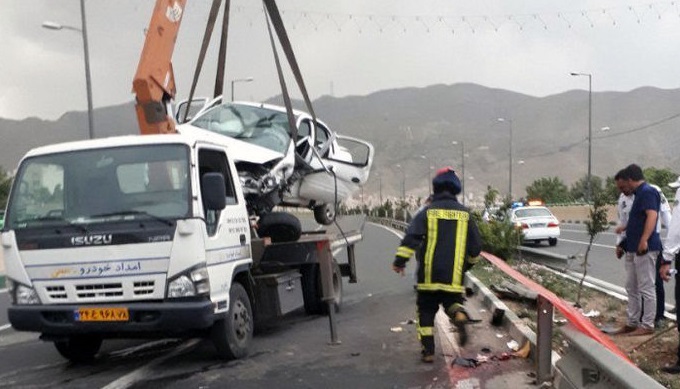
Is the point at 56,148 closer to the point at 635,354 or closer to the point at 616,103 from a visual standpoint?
the point at 635,354

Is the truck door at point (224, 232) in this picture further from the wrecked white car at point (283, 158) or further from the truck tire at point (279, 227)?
the truck tire at point (279, 227)

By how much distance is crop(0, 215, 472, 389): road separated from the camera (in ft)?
21.4

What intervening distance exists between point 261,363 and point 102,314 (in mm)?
1667

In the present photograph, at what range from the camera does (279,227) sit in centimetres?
930

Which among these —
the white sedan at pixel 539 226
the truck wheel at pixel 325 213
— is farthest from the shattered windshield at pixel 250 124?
the white sedan at pixel 539 226

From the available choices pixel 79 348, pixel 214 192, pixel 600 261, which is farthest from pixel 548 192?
pixel 214 192

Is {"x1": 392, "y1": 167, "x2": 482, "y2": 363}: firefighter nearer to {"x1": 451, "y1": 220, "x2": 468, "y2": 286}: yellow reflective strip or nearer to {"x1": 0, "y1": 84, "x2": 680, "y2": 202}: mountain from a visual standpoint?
{"x1": 451, "y1": 220, "x2": 468, "y2": 286}: yellow reflective strip

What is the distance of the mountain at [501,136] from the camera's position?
124 m

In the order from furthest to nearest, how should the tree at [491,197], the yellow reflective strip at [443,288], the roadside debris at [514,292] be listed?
the tree at [491,197], the roadside debris at [514,292], the yellow reflective strip at [443,288]

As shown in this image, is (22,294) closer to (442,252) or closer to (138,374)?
(138,374)

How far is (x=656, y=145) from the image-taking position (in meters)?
137

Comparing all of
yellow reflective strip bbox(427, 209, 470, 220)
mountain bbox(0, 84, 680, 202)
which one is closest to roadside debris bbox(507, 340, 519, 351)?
yellow reflective strip bbox(427, 209, 470, 220)

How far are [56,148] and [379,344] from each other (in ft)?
13.1

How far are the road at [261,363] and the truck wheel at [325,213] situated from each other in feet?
7.34
